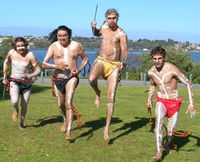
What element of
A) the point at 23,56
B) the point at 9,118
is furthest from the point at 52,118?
the point at 23,56

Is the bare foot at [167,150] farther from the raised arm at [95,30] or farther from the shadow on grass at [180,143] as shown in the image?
the raised arm at [95,30]

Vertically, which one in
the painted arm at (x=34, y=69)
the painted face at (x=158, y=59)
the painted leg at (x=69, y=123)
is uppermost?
the painted face at (x=158, y=59)

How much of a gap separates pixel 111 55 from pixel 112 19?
80 cm

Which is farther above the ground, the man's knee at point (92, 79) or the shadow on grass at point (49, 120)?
the man's knee at point (92, 79)

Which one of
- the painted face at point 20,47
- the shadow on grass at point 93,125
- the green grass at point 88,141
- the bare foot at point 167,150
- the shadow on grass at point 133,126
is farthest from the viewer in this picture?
the shadow on grass at point 133,126

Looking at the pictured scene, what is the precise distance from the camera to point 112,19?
8.15 metres

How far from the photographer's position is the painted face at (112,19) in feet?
26.6

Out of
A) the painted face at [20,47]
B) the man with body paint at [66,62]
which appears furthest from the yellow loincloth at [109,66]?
the painted face at [20,47]

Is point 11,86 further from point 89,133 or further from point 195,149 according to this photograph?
point 195,149

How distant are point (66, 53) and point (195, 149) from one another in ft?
11.4

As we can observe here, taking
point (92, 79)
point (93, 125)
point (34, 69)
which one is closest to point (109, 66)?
point (92, 79)

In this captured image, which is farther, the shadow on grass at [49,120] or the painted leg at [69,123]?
the shadow on grass at [49,120]

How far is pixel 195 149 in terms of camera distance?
7977mm

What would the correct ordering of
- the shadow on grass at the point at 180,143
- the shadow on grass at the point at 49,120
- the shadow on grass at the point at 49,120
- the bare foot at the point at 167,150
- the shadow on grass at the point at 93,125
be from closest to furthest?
1. the bare foot at the point at 167,150
2. the shadow on grass at the point at 180,143
3. the shadow on grass at the point at 93,125
4. the shadow on grass at the point at 49,120
5. the shadow on grass at the point at 49,120
